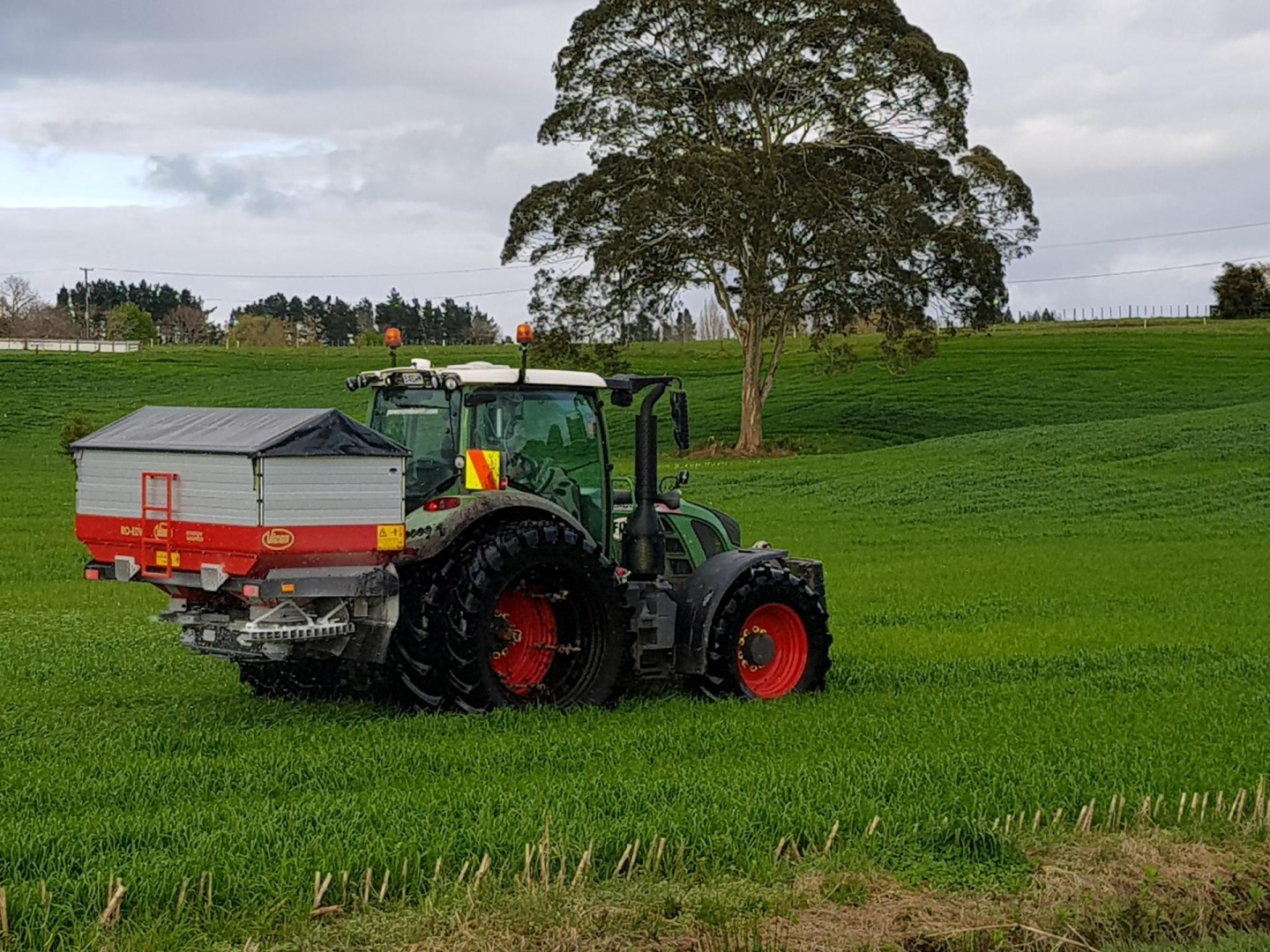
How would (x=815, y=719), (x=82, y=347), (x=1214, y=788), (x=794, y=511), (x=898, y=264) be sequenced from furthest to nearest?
1. (x=82, y=347)
2. (x=898, y=264)
3. (x=794, y=511)
4. (x=815, y=719)
5. (x=1214, y=788)

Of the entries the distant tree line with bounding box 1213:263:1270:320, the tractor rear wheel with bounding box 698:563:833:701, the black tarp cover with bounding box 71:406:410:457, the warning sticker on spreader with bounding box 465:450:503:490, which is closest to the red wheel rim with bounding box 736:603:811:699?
the tractor rear wheel with bounding box 698:563:833:701

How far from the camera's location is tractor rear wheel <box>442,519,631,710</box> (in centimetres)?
1032

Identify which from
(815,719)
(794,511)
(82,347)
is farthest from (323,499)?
(82,347)

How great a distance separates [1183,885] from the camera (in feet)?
23.8

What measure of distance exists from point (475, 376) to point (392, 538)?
5.39 feet

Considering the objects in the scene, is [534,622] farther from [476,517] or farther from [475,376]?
[475,376]

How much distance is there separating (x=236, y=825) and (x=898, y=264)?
126 feet

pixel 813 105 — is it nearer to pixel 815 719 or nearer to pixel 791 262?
pixel 791 262

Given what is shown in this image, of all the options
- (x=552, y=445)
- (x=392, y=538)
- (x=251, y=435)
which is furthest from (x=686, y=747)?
(x=251, y=435)

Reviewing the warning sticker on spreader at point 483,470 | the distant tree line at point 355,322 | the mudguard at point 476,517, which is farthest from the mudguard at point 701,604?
the distant tree line at point 355,322

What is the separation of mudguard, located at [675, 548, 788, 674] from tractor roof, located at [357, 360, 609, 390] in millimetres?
1652

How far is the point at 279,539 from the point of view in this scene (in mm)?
9586

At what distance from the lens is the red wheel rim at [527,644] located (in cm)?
1112

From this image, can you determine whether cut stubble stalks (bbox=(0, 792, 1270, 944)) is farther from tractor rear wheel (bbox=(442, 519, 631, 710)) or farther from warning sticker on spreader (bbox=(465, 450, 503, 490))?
warning sticker on spreader (bbox=(465, 450, 503, 490))
